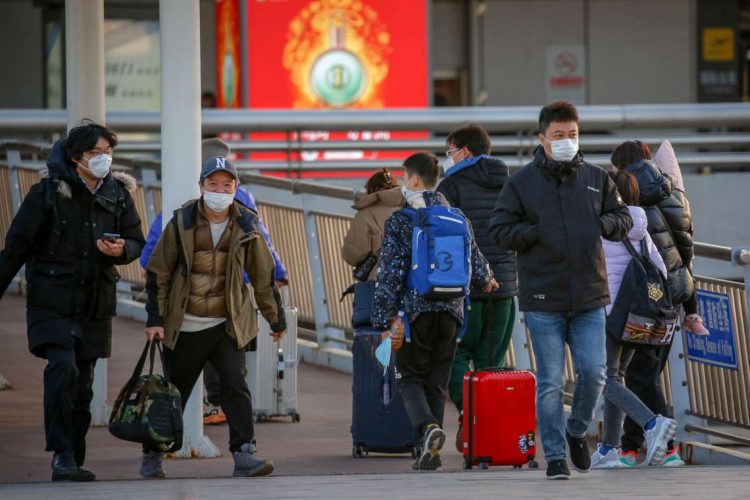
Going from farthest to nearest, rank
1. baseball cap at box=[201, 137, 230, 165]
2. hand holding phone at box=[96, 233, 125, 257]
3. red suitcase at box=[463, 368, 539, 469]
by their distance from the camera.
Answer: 1. baseball cap at box=[201, 137, 230, 165]
2. red suitcase at box=[463, 368, 539, 469]
3. hand holding phone at box=[96, 233, 125, 257]

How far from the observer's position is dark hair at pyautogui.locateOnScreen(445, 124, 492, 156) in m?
9.63

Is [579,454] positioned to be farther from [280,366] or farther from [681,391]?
[280,366]

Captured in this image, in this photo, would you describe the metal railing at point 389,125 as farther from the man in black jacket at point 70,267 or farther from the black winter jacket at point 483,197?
the man in black jacket at point 70,267

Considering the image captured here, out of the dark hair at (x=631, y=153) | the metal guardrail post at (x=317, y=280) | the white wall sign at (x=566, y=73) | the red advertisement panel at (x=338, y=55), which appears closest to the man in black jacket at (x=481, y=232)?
the dark hair at (x=631, y=153)

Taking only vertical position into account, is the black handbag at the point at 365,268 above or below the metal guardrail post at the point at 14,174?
below

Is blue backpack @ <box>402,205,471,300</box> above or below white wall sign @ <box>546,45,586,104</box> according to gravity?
below

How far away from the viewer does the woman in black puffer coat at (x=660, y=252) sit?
30.3ft

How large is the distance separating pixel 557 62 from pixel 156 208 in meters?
10.3

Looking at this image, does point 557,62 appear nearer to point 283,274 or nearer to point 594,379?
point 283,274

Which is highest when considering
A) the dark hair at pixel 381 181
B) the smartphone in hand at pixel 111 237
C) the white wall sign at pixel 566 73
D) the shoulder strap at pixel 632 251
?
the white wall sign at pixel 566 73

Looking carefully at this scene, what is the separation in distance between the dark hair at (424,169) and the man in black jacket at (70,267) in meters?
1.50

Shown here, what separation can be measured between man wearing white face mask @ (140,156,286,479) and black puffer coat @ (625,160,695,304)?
7.02 feet

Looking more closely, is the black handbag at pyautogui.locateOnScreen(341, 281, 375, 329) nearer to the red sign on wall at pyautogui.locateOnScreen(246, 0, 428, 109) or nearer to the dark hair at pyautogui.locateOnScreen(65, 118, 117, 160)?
the dark hair at pyautogui.locateOnScreen(65, 118, 117, 160)

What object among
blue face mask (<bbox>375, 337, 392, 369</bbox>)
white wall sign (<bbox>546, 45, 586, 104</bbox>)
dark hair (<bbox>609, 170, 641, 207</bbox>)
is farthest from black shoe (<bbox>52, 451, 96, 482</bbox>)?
white wall sign (<bbox>546, 45, 586, 104</bbox>)
